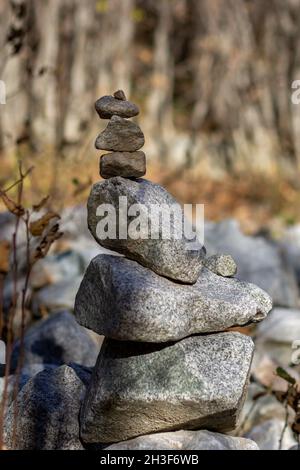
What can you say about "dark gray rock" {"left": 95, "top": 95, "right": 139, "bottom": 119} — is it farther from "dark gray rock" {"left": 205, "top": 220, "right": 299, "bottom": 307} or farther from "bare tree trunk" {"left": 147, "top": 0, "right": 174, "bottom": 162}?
"bare tree trunk" {"left": 147, "top": 0, "right": 174, "bottom": 162}

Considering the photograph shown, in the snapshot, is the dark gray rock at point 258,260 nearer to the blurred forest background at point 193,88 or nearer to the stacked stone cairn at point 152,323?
the blurred forest background at point 193,88

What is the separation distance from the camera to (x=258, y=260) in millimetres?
6957

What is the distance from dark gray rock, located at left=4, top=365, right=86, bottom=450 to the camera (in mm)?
2973

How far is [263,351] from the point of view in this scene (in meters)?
5.43

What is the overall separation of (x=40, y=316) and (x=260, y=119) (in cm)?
877

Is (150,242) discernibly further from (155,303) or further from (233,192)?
(233,192)

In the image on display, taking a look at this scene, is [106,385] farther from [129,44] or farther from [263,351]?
[129,44]

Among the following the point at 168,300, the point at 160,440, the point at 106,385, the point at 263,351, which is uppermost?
the point at 168,300

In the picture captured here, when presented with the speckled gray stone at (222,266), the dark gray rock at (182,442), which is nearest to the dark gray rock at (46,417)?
the dark gray rock at (182,442)

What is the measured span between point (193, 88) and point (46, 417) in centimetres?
1262

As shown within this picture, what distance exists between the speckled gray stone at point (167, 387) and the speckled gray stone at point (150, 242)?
31 centimetres

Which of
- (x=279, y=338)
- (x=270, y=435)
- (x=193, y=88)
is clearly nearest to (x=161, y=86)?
(x=193, y=88)

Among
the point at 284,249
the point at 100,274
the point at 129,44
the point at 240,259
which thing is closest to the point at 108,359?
the point at 100,274

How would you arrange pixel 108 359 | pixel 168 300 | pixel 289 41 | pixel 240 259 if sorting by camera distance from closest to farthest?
pixel 168 300 → pixel 108 359 → pixel 240 259 → pixel 289 41
